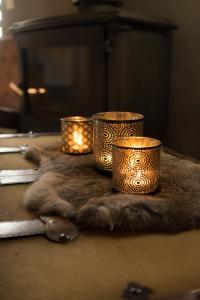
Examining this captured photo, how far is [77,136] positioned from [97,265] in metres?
0.46

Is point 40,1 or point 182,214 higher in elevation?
point 40,1

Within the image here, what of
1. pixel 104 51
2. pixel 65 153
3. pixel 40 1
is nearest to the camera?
pixel 65 153

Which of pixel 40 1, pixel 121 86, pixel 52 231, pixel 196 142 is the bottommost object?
pixel 196 142

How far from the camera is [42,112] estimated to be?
1.86 meters

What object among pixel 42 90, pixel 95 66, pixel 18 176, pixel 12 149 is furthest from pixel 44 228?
pixel 42 90

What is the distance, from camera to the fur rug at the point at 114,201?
1.63 feet

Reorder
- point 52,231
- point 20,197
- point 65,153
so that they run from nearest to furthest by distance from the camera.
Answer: point 52,231
point 20,197
point 65,153

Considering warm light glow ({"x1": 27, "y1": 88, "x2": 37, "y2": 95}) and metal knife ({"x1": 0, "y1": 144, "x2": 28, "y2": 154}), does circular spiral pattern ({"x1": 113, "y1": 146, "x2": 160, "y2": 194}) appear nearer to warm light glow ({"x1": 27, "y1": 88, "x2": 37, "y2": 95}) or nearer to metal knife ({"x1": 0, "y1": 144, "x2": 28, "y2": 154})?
metal knife ({"x1": 0, "y1": 144, "x2": 28, "y2": 154})

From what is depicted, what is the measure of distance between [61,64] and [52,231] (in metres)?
1.36

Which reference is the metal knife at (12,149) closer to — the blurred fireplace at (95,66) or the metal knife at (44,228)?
the metal knife at (44,228)

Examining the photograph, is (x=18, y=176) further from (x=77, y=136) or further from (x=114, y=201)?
(x=114, y=201)

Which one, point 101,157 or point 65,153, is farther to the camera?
point 65,153

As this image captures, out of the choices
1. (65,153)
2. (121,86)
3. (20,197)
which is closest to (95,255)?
(20,197)

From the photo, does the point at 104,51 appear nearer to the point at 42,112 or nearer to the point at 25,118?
the point at 42,112
